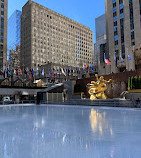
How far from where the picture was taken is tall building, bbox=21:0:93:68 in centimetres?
9288

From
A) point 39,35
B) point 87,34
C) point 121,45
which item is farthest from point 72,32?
point 121,45

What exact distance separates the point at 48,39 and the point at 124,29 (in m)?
60.7

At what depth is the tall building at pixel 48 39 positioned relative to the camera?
92.9 meters

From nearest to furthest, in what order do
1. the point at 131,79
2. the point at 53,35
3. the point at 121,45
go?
the point at 131,79, the point at 121,45, the point at 53,35

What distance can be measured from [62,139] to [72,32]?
114015 millimetres

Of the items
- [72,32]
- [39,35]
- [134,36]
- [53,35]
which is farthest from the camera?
[72,32]

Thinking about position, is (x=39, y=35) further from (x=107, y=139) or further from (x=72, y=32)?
(x=107, y=139)

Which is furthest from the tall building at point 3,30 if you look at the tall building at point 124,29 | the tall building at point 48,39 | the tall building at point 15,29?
the tall building at point 15,29

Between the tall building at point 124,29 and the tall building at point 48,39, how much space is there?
1933 inches

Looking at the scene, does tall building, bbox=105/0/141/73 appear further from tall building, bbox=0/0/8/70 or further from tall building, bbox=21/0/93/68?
tall building, bbox=21/0/93/68

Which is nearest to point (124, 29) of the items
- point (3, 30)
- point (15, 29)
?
point (3, 30)

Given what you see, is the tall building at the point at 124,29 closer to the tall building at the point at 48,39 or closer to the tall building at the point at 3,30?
the tall building at the point at 3,30

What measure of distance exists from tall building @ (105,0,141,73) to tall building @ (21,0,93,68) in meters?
49.1

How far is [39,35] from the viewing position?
312ft
